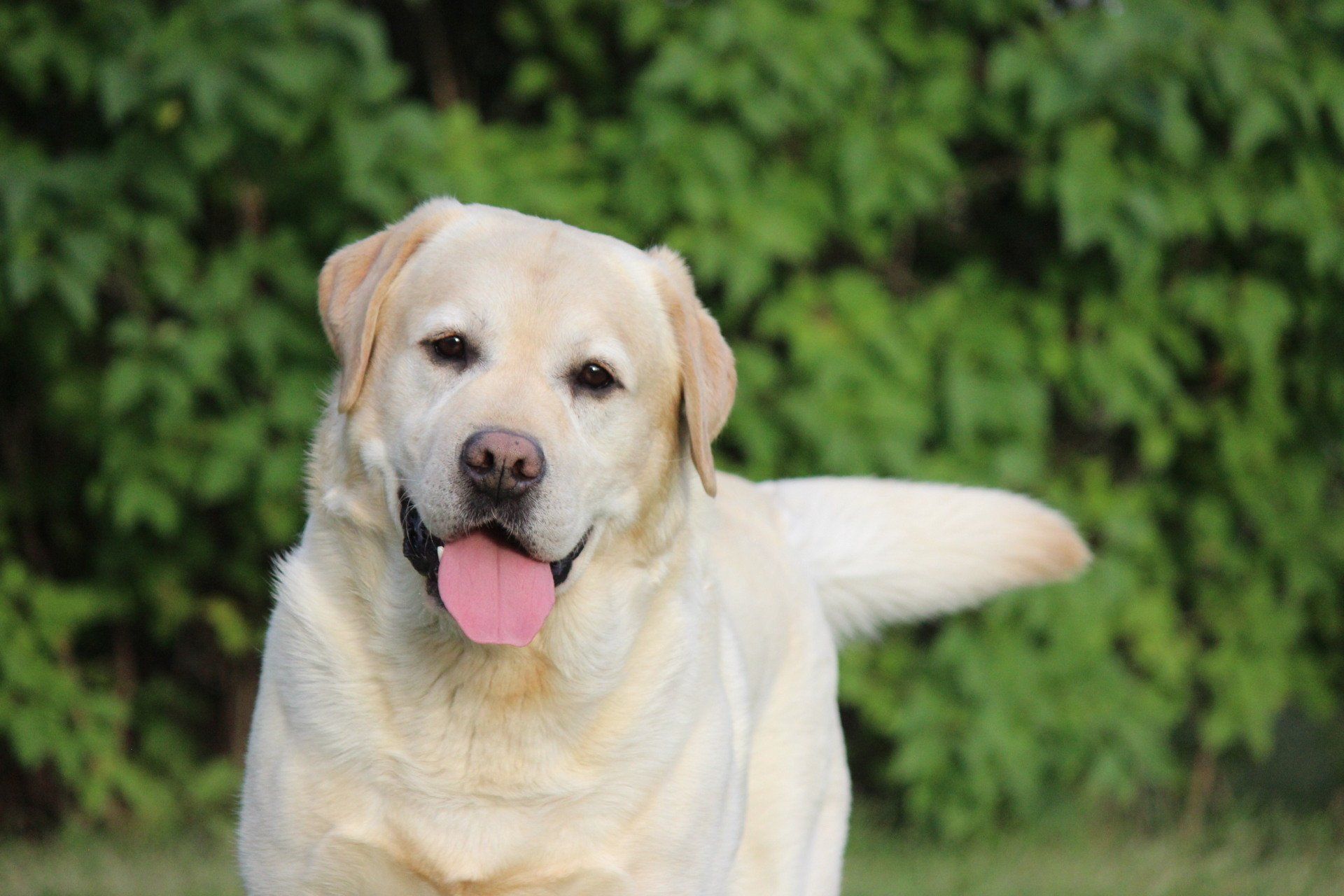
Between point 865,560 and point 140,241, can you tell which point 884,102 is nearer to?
point 865,560

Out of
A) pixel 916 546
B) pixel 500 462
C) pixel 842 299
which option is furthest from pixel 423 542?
pixel 842 299

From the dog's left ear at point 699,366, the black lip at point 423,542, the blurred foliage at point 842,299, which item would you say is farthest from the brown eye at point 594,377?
the blurred foliage at point 842,299

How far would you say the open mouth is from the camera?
240cm

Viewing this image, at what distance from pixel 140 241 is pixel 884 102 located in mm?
2436

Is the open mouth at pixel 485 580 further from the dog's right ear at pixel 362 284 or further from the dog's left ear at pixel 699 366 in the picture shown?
the dog's left ear at pixel 699 366

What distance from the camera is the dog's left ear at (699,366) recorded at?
106 inches

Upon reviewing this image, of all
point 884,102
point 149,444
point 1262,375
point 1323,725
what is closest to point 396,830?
point 149,444

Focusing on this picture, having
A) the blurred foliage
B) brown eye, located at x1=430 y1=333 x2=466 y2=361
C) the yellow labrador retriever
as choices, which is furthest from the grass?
brown eye, located at x1=430 y1=333 x2=466 y2=361

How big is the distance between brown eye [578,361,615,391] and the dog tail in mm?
1028

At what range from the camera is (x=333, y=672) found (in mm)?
2561

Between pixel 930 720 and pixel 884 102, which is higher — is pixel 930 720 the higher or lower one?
the lower one

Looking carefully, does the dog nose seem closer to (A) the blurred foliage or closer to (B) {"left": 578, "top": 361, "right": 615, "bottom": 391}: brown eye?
(B) {"left": 578, "top": 361, "right": 615, "bottom": 391}: brown eye

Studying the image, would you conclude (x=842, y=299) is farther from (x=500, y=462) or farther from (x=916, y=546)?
(x=500, y=462)

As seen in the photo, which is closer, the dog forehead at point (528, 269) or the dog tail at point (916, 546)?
the dog forehead at point (528, 269)
